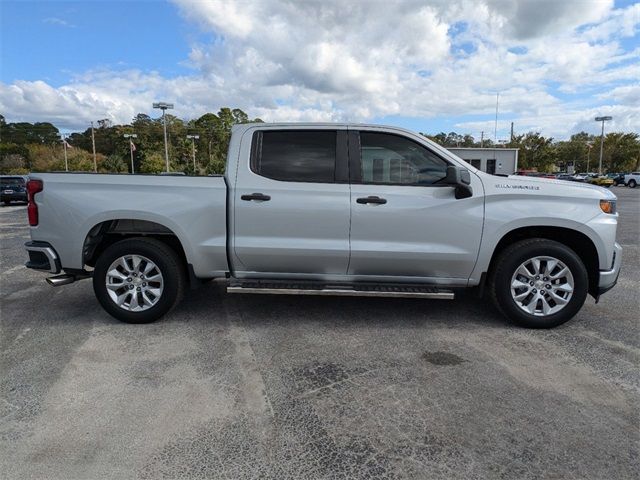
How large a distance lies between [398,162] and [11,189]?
25.9 meters

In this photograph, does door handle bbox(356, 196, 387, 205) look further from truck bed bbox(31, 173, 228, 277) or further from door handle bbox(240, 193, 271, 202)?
truck bed bbox(31, 173, 228, 277)

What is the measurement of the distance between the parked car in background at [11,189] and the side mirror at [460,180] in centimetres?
2608

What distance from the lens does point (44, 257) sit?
4.46 metres

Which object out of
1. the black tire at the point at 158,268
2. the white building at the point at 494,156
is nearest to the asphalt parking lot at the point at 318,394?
the black tire at the point at 158,268

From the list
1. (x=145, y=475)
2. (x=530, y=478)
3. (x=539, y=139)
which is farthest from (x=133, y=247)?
(x=539, y=139)

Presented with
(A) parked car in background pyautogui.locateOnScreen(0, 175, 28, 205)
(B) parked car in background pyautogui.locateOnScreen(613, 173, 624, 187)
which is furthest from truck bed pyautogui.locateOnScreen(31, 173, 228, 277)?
(B) parked car in background pyautogui.locateOnScreen(613, 173, 624, 187)

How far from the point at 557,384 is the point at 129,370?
325 cm

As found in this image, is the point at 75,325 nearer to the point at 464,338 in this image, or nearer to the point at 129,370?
the point at 129,370

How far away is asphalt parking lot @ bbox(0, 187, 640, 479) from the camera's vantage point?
2465mm

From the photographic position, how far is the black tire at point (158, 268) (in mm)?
4406

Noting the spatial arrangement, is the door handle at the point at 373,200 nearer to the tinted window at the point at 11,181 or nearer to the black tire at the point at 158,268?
the black tire at the point at 158,268

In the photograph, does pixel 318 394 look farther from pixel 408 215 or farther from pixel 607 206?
pixel 607 206

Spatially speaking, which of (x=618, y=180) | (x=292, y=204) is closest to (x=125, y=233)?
(x=292, y=204)

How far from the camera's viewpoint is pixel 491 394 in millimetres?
3174
